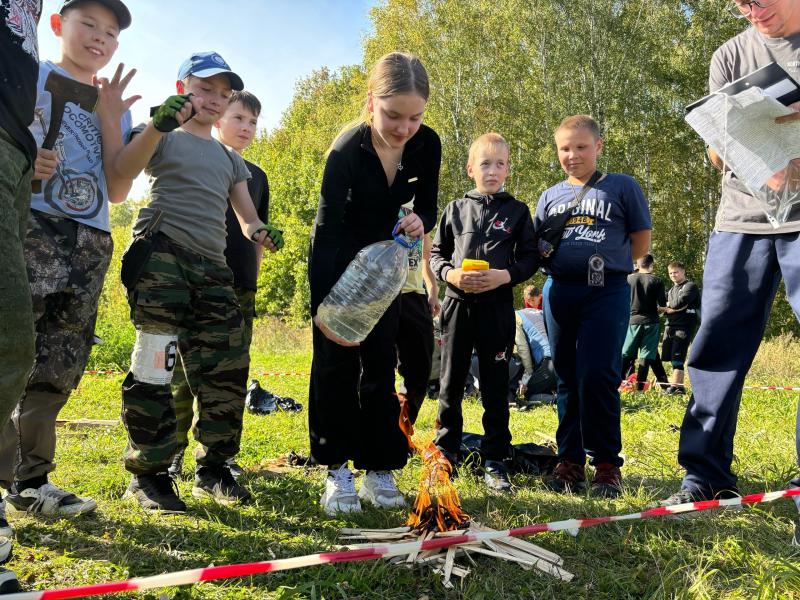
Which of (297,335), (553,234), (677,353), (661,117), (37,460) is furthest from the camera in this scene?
(661,117)

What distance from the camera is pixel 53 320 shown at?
269cm

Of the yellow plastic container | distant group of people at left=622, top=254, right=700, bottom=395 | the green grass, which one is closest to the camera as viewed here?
the green grass

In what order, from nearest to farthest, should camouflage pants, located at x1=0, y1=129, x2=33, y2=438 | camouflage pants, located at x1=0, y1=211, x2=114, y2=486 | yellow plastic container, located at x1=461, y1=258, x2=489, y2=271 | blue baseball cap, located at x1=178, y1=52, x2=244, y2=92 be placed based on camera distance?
camouflage pants, located at x1=0, y1=129, x2=33, y2=438
camouflage pants, located at x1=0, y1=211, x2=114, y2=486
blue baseball cap, located at x1=178, y1=52, x2=244, y2=92
yellow plastic container, located at x1=461, y1=258, x2=489, y2=271

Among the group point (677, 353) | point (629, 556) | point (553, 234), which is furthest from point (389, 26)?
point (629, 556)

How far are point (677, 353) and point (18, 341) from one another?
976cm

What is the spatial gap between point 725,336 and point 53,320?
309cm

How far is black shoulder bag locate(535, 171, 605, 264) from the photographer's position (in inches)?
148

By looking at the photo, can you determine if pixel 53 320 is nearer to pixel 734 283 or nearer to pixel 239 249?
pixel 239 249

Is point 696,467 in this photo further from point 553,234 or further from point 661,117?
point 661,117

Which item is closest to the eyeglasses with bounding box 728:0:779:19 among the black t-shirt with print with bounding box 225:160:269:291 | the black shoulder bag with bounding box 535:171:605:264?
the black shoulder bag with bounding box 535:171:605:264

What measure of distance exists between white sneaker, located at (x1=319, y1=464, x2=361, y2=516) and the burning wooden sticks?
46 cm

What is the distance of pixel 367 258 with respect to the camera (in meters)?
3.16

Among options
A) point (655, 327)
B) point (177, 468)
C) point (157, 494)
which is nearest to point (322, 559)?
point (157, 494)

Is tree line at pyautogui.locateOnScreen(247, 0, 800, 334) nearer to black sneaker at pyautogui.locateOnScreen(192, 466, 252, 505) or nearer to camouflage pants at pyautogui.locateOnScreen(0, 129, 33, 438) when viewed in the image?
black sneaker at pyautogui.locateOnScreen(192, 466, 252, 505)
